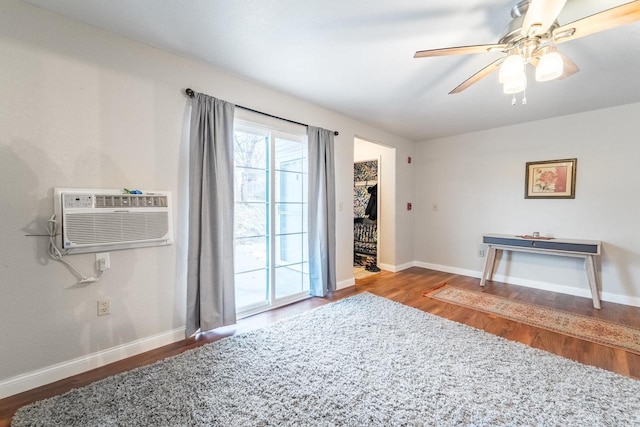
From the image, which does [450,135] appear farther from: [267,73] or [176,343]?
[176,343]

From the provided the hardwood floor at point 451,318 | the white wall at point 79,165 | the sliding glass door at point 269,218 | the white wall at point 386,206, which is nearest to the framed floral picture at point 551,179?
the hardwood floor at point 451,318

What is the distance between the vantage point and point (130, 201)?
77.9 inches

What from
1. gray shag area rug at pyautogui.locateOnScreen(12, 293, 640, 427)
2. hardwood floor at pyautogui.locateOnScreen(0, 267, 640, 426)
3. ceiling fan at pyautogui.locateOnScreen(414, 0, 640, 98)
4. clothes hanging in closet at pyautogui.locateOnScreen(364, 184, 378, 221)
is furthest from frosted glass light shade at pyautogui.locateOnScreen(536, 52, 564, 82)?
clothes hanging in closet at pyautogui.locateOnScreen(364, 184, 378, 221)

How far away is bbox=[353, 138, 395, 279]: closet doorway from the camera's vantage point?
15.6 feet

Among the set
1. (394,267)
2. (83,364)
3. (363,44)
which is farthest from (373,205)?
(83,364)

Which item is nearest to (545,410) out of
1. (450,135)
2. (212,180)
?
(212,180)

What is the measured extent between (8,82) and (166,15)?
41.0 inches

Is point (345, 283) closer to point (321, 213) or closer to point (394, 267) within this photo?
point (321, 213)

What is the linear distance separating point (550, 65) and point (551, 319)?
8.41ft

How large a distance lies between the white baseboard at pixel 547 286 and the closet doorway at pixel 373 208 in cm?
103

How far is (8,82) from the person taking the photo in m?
1.59

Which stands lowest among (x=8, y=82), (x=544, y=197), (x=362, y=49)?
(x=544, y=197)

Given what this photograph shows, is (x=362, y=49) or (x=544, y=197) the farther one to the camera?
(x=544, y=197)

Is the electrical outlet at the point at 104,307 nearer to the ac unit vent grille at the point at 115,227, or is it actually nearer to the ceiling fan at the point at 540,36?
the ac unit vent grille at the point at 115,227
